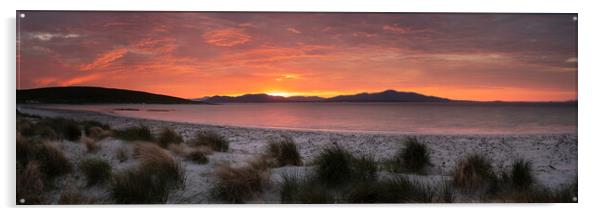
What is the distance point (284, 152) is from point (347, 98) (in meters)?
0.63

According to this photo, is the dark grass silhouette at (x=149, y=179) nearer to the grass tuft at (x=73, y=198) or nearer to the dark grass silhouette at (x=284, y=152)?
the grass tuft at (x=73, y=198)

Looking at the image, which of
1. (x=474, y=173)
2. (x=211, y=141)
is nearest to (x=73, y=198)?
(x=211, y=141)

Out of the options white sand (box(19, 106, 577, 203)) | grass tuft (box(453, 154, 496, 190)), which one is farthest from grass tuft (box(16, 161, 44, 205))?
grass tuft (box(453, 154, 496, 190))

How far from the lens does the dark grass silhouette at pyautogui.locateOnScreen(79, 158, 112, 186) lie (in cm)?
352

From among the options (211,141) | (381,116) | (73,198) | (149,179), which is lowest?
(73,198)

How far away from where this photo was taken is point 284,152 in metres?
3.68

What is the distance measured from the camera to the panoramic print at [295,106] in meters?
3.52

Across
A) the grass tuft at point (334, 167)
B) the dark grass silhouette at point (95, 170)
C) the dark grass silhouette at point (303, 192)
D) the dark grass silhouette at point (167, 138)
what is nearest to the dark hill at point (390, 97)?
the grass tuft at point (334, 167)

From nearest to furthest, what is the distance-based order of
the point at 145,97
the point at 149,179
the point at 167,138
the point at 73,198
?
1. the point at 73,198
2. the point at 149,179
3. the point at 145,97
4. the point at 167,138

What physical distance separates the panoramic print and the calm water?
1cm

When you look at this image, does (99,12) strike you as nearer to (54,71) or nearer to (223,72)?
(54,71)

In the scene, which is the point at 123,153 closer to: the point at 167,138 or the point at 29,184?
the point at 167,138

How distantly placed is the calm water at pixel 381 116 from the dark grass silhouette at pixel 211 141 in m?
0.10
